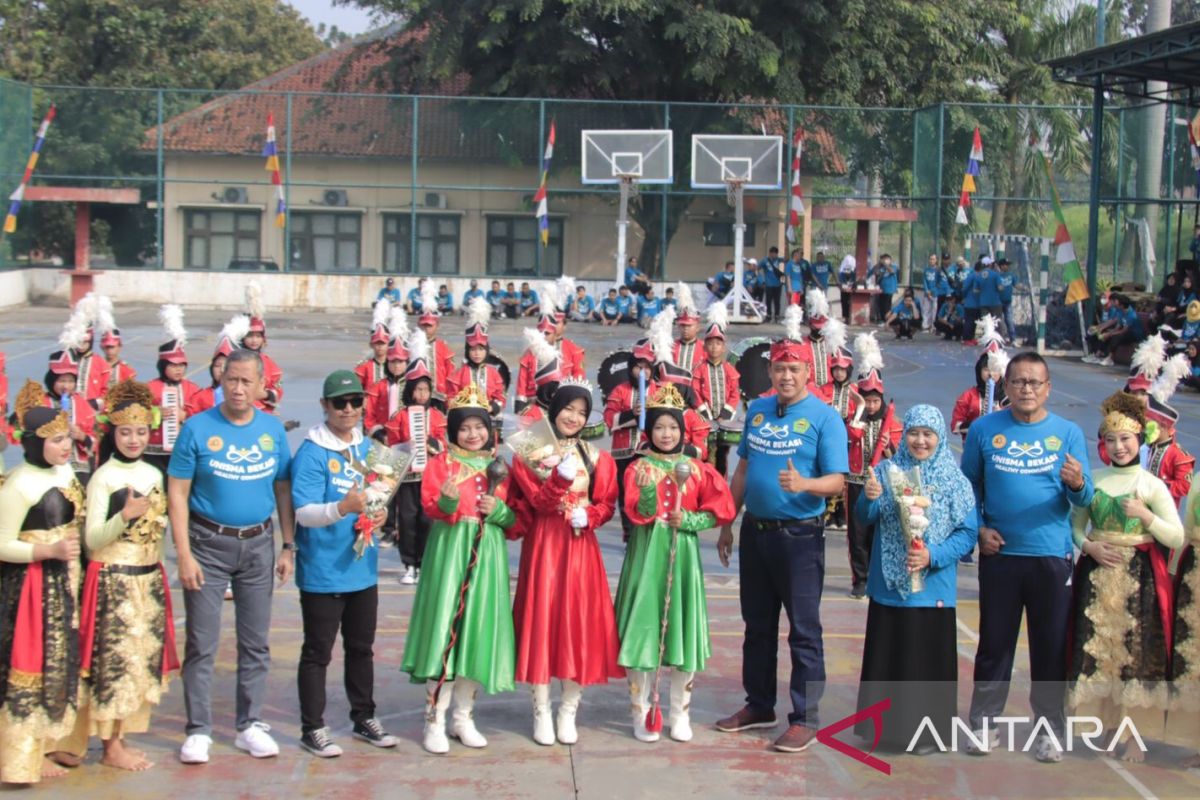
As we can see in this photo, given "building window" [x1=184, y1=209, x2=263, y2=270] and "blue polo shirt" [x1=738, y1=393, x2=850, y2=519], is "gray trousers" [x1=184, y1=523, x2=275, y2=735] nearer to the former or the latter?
"blue polo shirt" [x1=738, y1=393, x2=850, y2=519]

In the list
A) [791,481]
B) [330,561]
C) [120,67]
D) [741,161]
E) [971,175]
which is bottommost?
[330,561]

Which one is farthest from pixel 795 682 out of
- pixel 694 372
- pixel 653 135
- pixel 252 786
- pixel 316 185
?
pixel 316 185

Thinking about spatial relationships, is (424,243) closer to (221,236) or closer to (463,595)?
(221,236)

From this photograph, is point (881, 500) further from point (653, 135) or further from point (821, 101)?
point (821, 101)

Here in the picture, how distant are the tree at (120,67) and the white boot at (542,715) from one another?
90.1ft

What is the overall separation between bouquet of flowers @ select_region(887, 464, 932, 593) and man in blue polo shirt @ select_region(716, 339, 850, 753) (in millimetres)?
251

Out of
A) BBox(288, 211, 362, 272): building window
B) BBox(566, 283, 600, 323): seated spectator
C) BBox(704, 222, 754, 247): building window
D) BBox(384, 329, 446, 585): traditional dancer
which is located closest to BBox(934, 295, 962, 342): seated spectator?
BBox(704, 222, 754, 247): building window

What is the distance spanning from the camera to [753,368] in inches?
484

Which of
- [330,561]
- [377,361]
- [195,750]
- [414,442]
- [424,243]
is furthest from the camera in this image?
[424,243]

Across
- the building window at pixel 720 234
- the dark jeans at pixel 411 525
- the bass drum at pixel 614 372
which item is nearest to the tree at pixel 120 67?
the building window at pixel 720 234

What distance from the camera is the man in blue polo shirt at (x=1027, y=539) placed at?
6.75 meters

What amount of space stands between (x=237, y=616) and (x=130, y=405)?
3.49ft

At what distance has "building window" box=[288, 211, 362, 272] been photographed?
33156mm

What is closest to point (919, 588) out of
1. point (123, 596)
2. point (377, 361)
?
point (123, 596)
